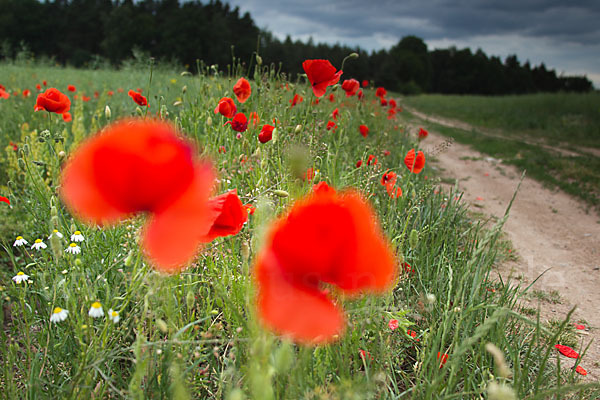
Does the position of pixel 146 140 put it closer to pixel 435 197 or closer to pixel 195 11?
pixel 435 197

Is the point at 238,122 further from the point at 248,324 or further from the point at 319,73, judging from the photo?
the point at 248,324

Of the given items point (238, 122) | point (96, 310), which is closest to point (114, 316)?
point (96, 310)

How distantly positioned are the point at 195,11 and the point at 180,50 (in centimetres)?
600

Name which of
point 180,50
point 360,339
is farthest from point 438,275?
point 180,50

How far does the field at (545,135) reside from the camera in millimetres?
7195

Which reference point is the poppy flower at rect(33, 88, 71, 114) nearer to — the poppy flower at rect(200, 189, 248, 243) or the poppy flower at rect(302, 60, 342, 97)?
the poppy flower at rect(302, 60, 342, 97)

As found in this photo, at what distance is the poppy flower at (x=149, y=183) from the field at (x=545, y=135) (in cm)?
605

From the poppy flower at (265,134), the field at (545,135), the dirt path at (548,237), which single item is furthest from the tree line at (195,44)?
the poppy flower at (265,134)

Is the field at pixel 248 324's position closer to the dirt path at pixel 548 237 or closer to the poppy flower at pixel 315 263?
the poppy flower at pixel 315 263

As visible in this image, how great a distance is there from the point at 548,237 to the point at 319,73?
407 centimetres

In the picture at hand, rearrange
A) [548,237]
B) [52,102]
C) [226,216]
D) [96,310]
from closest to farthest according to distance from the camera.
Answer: [226,216] < [96,310] < [52,102] < [548,237]

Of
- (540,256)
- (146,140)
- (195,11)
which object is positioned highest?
(195,11)

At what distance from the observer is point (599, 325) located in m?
2.90

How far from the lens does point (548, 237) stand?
4.86 meters
